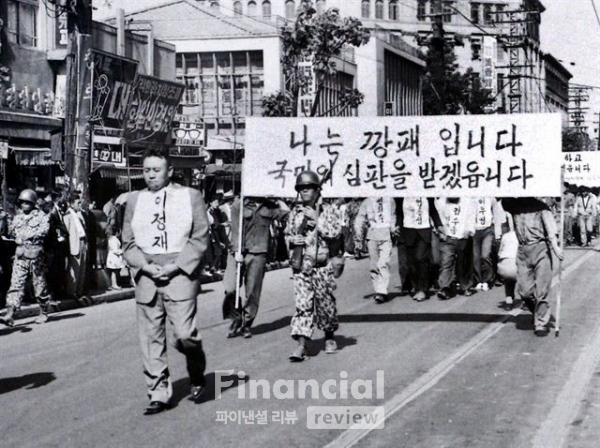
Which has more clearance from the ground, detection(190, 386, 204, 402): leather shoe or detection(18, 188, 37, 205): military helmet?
detection(18, 188, 37, 205): military helmet

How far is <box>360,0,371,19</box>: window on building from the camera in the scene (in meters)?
97.1

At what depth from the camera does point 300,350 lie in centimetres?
916

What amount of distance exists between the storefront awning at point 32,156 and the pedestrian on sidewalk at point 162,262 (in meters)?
15.2

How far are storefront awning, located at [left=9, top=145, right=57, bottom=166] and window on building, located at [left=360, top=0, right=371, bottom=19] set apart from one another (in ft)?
254

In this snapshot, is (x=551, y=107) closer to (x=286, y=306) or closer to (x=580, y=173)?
(x=580, y=173)

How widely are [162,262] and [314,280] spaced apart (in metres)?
2.43

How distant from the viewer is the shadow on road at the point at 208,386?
7.61 meters

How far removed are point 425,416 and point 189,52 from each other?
43.2 meters

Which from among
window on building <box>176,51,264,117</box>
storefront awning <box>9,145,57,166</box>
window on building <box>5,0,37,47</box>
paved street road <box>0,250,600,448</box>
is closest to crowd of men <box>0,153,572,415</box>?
paved street road <box>0,250,600,448</box>

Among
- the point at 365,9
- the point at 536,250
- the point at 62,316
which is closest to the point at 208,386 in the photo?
the point at 536,250

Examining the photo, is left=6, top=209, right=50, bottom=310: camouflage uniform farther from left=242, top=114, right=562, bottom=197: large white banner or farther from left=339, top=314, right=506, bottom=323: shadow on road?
left=339, top=314, right=506, bottom=323: shadow on road

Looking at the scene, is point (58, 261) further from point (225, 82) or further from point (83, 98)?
point (225, 82)

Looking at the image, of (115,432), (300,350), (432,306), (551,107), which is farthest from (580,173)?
(551,107)

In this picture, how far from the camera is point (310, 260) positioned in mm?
9289
